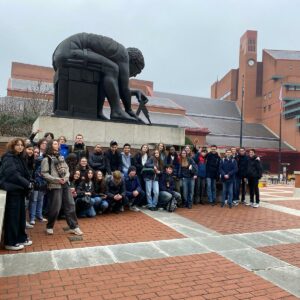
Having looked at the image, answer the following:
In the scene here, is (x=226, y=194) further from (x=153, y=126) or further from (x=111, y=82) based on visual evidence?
(x=111, y=82)

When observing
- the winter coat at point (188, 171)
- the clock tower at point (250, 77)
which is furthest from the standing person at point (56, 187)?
the clock tower at point (250, 77)

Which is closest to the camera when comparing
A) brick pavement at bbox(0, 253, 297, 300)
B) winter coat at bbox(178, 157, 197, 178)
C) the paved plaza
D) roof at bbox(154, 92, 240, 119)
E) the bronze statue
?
brick pavement at bbox(0, 253, 297, 300)

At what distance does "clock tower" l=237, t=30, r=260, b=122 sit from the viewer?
64938 mm

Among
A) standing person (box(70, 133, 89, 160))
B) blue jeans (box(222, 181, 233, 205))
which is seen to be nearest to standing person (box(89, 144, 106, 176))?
standing person (box(70, 133, 89, 160))

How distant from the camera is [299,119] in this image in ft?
165

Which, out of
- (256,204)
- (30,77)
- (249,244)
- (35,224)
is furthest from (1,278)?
(30,77)

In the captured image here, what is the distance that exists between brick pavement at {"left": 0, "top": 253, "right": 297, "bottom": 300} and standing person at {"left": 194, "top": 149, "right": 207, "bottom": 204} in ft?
17.1

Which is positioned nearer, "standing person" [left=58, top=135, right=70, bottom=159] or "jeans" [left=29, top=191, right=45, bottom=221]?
"jeans" [left=29, top=191, right=45, bottom=221]

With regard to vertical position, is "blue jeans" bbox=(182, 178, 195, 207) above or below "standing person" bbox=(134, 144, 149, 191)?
below

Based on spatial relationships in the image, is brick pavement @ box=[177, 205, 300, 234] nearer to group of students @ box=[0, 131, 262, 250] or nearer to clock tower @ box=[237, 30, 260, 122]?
group of students @ box=[0, 131, 262, 250]

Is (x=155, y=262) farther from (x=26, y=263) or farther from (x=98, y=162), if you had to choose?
(x=98, y=162)

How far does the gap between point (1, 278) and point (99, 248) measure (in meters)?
1.53

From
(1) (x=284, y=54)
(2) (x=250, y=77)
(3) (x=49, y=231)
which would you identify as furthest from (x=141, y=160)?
(1) (x=284, y=54)

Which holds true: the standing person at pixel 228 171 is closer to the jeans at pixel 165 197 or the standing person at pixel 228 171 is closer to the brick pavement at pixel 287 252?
the jeans at pixel 165 197
